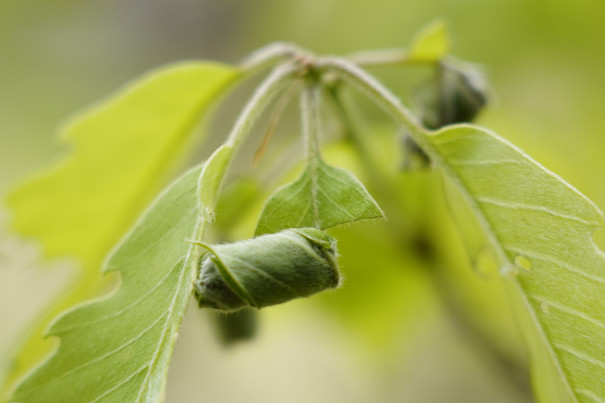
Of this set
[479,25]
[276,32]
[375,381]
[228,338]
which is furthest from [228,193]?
[276,32]

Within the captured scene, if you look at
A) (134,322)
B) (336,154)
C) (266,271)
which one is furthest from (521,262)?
(336,154)

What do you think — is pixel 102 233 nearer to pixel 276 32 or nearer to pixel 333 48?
pixel 333 48

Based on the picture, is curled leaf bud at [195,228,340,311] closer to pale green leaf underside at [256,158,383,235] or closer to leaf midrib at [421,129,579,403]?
pale green leaf underside at [256,158,383,235]

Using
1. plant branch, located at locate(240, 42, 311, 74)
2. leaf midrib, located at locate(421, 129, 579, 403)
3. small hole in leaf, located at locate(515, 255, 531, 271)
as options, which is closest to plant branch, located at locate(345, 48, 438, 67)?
plant branch, located at locate(240, 42, 311, 74)

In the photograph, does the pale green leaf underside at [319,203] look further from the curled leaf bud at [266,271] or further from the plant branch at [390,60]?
the plant branch at [390,60]

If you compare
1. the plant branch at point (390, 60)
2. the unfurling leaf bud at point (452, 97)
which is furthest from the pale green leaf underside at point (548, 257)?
the plant branch at point (390, 60)

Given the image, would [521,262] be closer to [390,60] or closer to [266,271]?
[266,271]
